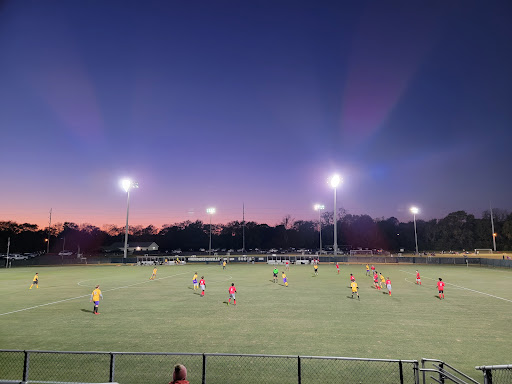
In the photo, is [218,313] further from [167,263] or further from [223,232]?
[223,232]

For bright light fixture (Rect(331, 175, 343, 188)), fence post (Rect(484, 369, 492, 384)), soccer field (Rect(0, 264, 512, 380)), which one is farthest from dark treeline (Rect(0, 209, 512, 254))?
fence post (Rect(484, 369, 492, 384))

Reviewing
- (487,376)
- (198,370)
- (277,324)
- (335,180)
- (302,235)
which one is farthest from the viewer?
(302,235)

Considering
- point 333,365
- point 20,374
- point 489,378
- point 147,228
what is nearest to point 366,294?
point 333,365

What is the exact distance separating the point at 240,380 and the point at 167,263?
60622mm

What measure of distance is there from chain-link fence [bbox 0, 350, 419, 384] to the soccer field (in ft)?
1.85

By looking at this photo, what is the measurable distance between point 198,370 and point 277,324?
19.9ft

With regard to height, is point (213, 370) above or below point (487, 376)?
below

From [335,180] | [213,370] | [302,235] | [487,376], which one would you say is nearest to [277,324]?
[213,370]

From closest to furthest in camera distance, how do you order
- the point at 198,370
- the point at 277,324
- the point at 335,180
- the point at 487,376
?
the point at 487,376 → the point at 198,370 → the point at 277,324 → the point at 335,180

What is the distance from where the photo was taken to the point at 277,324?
1571 cm

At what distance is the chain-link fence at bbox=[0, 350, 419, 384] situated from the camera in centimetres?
974

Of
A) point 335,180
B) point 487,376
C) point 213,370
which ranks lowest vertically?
point 213,370

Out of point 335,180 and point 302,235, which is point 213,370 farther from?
point 302,235

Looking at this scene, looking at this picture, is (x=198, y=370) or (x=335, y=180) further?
(x=335, y=180)
